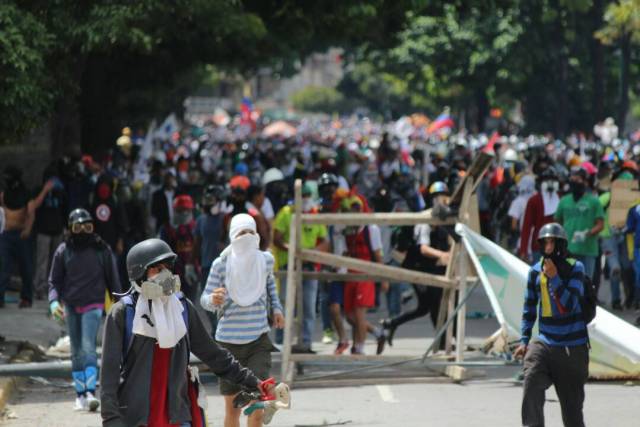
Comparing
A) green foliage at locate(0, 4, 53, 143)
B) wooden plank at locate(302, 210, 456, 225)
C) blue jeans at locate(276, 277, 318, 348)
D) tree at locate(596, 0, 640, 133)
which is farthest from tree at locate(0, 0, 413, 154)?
tree at locate(596, 0, 640, 133)

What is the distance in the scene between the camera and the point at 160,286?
6.62m

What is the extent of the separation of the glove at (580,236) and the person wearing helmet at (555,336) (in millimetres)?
7217

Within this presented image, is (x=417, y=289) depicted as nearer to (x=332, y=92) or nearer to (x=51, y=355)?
(x=51, y=355)

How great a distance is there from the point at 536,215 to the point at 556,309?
28.3 feet

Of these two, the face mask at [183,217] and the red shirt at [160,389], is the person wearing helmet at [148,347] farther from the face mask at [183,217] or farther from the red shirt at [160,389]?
the face mask at [183,217]

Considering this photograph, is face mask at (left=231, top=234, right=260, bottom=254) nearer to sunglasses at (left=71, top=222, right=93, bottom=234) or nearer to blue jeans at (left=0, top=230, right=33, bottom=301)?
sunglasses at (left=71, top=222, right=93, bottom=234)

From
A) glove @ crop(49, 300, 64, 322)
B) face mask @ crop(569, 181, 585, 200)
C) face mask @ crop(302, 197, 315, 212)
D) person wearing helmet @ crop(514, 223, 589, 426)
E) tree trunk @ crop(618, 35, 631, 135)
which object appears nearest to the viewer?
person wearing helmet @ crop(514, 223, 589, 426)

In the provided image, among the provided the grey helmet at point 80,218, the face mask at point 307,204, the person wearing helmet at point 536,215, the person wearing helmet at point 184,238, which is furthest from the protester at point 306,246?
the person wearing helmet at point 536,215

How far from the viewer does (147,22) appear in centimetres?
1947

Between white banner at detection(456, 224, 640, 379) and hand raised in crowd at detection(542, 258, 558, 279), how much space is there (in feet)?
7.09

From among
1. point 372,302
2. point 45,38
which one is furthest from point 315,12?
point 372,302

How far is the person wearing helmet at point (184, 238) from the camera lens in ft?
48.4

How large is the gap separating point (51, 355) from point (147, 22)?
593 centimetres

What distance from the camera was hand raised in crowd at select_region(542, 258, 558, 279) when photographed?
9289mm
